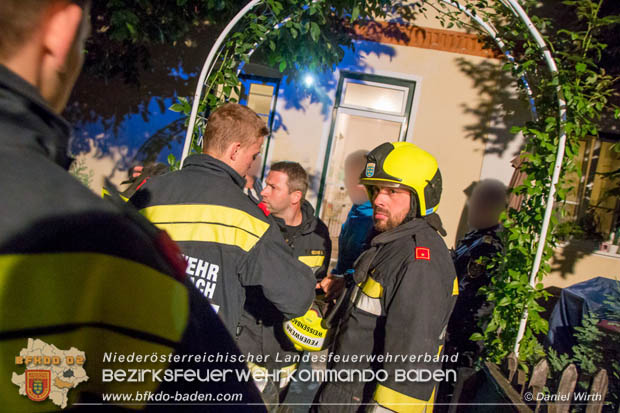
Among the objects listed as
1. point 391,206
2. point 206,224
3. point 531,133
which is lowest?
point 206,224

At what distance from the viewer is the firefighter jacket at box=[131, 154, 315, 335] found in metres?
1.93

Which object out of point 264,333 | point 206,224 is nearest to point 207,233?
point 206,224

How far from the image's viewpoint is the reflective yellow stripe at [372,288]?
6.62 ft

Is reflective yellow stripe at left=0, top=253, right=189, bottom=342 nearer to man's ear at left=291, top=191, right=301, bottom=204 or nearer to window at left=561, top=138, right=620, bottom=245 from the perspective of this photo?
man's ear at left=291, top=191, right=301, bottom=204

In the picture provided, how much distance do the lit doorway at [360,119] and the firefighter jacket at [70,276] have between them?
6.11 m

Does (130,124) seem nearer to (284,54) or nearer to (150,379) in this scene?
(284,54)


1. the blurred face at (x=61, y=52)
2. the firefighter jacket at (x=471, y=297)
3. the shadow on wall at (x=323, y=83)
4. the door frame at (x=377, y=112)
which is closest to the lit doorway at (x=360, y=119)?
the door frame at (x=377, y=112)

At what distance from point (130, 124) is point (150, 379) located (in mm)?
7227

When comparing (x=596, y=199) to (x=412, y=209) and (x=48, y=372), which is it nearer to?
(x=412, y=209)

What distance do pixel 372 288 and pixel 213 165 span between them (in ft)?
3.76

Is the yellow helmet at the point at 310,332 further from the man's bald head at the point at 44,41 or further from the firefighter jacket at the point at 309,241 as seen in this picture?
the man's bald head at the point at 44,41

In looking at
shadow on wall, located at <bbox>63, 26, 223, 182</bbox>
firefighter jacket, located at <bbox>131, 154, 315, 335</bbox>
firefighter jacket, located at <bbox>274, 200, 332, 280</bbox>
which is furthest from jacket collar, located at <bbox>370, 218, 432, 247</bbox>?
shadow on wall, located at <bbox>63, 26, 223, 182</bbox>

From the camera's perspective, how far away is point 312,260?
135 inches

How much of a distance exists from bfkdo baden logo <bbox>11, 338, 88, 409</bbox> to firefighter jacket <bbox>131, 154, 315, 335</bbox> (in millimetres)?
1415
